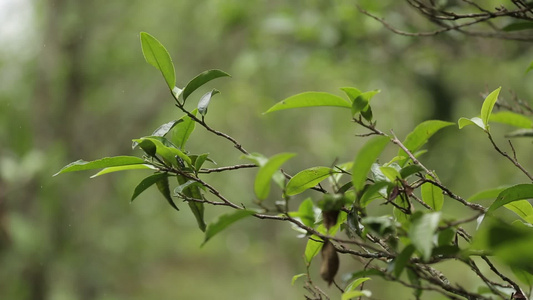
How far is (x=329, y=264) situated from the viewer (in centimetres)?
56

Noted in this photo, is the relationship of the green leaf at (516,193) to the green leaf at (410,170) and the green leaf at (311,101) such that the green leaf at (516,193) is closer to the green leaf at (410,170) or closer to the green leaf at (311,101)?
the green leaf at (410,170)

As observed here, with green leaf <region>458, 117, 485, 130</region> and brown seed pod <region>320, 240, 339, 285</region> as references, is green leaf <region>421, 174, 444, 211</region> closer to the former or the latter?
green leaf <region>458, 117, 485, 130</region>

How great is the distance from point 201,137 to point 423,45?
439 centimetres

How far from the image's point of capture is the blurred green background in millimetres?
2387

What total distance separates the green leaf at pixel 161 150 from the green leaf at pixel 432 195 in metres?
0.30

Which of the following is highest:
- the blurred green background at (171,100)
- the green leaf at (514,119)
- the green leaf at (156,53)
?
the green leaf at (156,53)

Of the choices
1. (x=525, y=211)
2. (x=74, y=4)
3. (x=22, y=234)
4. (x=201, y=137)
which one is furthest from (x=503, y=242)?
(x=201, y=137)

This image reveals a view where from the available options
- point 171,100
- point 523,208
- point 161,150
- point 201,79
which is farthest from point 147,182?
point 171,100

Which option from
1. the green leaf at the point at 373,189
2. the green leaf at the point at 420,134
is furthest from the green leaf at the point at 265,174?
the green leaf at the point at 420,134

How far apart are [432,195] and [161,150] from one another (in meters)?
0.35

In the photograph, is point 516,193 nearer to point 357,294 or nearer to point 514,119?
point 514,119

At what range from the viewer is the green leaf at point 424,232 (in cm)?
44

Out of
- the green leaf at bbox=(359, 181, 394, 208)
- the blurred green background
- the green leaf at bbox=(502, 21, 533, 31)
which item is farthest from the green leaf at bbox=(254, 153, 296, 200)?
the blurred green background

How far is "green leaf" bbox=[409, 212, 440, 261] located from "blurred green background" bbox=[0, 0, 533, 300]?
1555 mm
